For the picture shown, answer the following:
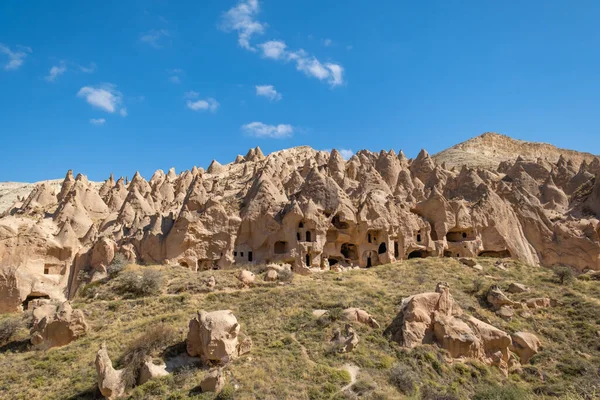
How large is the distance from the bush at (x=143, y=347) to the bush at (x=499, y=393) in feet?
37.7

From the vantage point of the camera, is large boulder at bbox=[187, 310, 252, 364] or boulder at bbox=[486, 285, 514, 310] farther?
boulder at bbox=[486, 285, 514, 310]

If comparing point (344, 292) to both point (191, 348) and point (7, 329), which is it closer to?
point (191, 348)

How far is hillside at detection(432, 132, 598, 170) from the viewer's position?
8631cm

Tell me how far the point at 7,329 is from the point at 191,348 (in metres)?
9.93

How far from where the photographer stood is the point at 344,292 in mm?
25141

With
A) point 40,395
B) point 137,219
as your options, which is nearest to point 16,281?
point 137,219

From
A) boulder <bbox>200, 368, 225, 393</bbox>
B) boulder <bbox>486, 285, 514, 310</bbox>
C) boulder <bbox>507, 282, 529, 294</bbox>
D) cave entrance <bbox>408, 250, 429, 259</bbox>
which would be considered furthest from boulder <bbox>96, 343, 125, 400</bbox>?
cave entrance <bbox>408, 250, 429, 259</bbox>

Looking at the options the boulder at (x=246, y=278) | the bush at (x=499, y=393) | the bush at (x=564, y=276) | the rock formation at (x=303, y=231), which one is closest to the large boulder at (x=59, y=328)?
the boulder at (x=246, y=278)

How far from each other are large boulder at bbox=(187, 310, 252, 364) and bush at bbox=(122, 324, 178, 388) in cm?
122

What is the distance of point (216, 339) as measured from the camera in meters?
17.0

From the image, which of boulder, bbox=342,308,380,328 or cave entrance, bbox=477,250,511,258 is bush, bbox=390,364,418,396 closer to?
boulder, bbox=342,308,380,328

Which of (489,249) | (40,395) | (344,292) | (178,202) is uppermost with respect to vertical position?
(178,202)

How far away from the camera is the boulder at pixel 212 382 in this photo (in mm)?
15438

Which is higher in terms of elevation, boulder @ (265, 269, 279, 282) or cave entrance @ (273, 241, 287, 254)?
cave entrance @ (273, 241, 287, 254)
